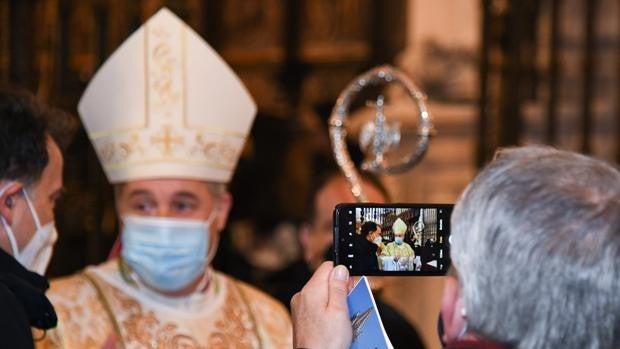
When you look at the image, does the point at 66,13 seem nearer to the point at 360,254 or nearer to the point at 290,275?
the point at 290,275

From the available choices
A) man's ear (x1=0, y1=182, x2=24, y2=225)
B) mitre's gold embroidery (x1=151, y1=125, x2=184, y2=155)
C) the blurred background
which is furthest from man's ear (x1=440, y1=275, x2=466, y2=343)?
the blurred background

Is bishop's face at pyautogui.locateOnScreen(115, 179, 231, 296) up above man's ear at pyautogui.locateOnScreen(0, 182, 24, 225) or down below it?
below

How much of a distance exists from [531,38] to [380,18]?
1.78m

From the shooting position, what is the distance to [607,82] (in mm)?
7848

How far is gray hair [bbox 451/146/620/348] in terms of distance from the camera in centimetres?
212

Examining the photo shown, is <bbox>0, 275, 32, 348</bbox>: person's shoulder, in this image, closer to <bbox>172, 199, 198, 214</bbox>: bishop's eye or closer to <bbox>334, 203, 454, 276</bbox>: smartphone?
<bbox>334, 203, 454, 276</bbox>: smartphone

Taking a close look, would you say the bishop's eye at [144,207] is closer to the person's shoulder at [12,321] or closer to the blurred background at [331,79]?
the person's shoulder at [12,321]

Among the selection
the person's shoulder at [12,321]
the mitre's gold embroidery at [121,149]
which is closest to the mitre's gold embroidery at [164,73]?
the mitre's gold embroidery at [121,149]

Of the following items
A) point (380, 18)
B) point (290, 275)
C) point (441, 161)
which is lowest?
point (290, 275)

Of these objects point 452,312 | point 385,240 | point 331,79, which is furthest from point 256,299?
point 331,79

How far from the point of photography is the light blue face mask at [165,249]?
155 inches

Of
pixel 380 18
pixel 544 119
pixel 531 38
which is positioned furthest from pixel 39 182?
pixel 380 18

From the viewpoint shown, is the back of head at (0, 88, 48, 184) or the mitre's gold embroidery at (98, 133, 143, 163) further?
the mitre's gold embroidery at (98, 133, 143, 163)

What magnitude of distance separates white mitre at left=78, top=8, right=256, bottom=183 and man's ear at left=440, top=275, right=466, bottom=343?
195cm
